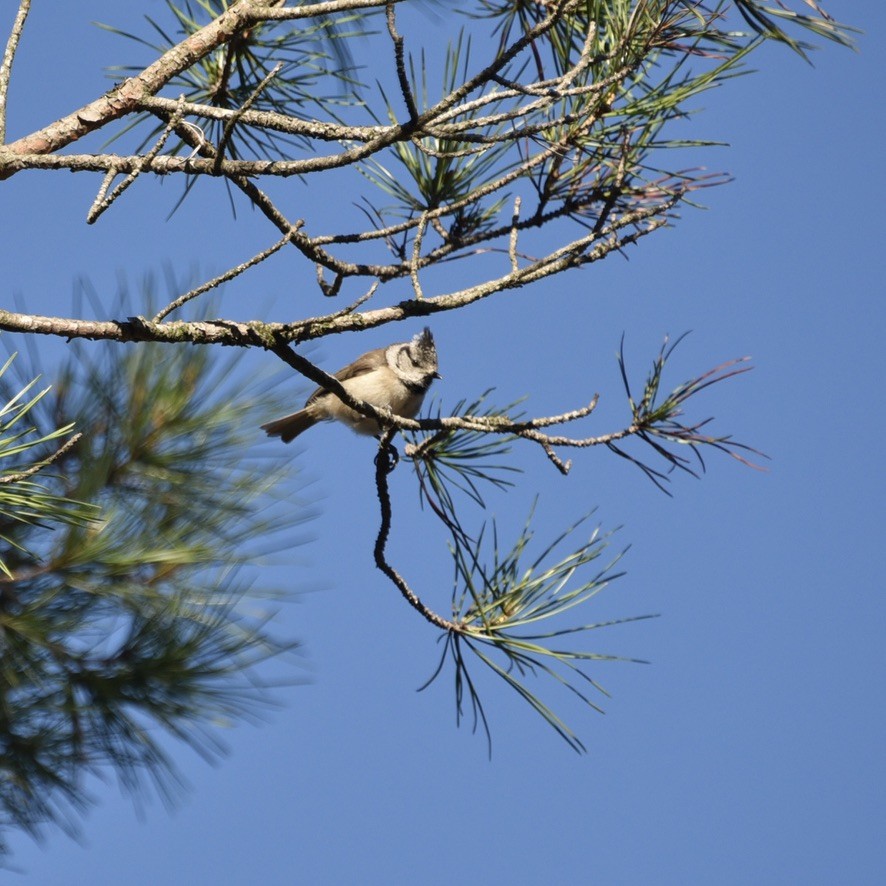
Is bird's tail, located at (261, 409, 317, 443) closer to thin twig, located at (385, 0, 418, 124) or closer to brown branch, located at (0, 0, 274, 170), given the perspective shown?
brown branch, located at (0, 0, 274, 170)

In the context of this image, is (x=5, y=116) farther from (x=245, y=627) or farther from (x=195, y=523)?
(x=245, y=627)

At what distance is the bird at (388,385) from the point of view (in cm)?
459

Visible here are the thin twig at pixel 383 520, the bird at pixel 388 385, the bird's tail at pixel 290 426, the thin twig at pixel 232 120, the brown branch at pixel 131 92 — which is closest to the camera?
Result: the thin twig at pixel 232 120

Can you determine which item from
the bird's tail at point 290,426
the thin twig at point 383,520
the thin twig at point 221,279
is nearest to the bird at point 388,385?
the bird's tail at point 290,426

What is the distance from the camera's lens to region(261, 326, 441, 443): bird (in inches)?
181

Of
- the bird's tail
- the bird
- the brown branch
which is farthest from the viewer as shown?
the bird's tail

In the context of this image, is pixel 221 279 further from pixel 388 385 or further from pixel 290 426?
pixel 290 426

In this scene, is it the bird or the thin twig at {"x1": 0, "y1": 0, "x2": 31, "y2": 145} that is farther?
the bird

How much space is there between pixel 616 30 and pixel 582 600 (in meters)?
1.35

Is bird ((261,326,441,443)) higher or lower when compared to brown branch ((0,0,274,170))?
higher

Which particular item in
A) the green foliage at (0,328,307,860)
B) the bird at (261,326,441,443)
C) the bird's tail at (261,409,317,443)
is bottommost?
the green foliage at (0,328,307,860)

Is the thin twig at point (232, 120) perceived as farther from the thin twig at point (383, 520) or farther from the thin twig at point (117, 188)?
the thin twig at point (383, 520)

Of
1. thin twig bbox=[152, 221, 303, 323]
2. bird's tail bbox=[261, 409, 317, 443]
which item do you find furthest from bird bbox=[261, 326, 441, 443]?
thin twig bbox=[152, 221, 303, 323]

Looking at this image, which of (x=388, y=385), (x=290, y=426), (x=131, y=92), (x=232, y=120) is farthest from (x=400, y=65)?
(x=290, y=426)
